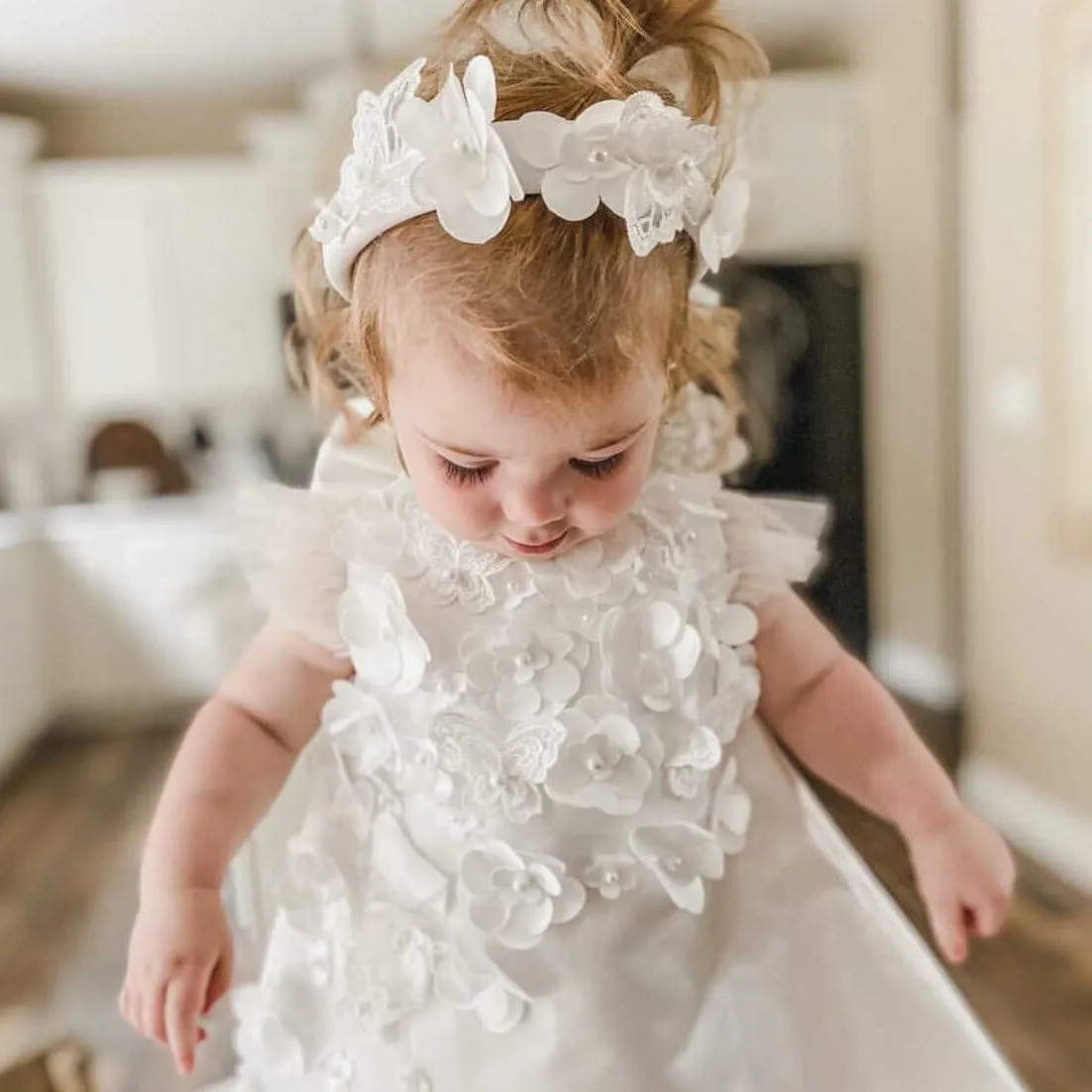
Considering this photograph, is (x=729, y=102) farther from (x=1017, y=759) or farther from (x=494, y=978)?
(x=1017, y=759)

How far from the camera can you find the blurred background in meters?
0.66

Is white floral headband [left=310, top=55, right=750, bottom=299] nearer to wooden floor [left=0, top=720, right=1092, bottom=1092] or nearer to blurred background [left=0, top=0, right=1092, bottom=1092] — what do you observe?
blurred background [left=0, top=0, right=1092, bottom=1092]

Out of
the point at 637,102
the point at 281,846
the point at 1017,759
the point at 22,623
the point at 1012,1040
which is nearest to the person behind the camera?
the point at 637,102

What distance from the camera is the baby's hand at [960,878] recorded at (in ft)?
1.20

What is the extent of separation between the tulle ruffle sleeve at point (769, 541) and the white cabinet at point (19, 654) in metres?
0.70

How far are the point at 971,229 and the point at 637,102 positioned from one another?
959 mm

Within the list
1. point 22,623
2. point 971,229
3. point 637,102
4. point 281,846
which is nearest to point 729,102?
point 637,102

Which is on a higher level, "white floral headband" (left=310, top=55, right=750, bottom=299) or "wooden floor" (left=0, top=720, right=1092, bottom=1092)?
"white floral headband" (left=310, top=55, right=750, bottom=299)

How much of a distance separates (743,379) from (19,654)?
2.41 feet

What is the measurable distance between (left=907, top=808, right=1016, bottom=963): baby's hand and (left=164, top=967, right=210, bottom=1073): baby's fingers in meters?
0.24

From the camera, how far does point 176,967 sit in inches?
12.7

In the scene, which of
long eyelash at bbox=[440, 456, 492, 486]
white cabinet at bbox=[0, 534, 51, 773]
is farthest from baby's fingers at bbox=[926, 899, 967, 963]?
white cabinet at bbox=[0, 534, 51, 773]

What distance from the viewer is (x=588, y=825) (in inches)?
13.5

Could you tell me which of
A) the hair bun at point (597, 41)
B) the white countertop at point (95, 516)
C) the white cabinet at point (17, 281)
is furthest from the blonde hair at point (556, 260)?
the white cabinet at point (17, 281)
